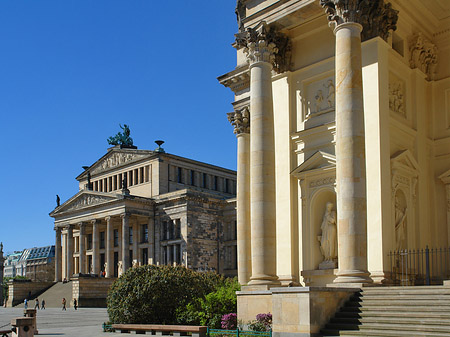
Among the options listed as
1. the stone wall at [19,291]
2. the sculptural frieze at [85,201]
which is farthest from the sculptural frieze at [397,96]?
the stone wall at [19,291]

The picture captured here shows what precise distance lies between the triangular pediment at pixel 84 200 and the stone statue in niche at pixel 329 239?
→ 6197cm

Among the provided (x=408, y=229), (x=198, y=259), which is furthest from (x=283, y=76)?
(x=198, y=259)

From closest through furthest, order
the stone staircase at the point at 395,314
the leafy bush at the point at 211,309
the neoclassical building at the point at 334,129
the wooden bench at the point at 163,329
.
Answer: the stone staircase at the point at 395,314 < the wooden bench at the point at 163,329 < the neoclassical building at the point at 334,129 < the leafy bush at the point at 211,309

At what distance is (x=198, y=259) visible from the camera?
81625mm

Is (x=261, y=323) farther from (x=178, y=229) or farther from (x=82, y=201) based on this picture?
(x=82, y=201)

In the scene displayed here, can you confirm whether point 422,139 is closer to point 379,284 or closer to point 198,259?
point 379,284

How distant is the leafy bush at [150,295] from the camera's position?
2817cm

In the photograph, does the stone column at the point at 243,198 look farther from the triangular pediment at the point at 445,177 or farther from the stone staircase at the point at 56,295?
the stone staircase at the point at 56,295

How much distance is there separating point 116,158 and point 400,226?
252ft

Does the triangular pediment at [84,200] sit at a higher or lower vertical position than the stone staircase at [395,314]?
higher

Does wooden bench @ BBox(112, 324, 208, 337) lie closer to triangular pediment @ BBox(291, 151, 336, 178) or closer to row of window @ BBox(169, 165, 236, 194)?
triangular pediment @ BBox(291, 151, 336, 178)

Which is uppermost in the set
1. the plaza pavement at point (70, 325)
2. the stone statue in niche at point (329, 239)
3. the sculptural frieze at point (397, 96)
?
the sculptural frieze at point (397, 96)

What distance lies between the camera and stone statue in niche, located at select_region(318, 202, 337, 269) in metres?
25.1

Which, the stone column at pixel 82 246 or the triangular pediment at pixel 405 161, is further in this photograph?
the stone column at pixel 82 246
